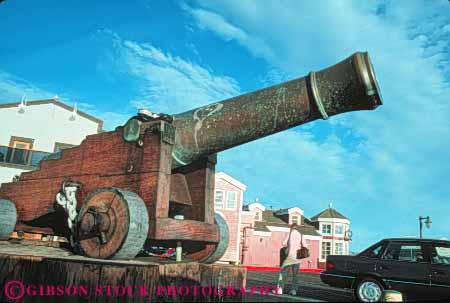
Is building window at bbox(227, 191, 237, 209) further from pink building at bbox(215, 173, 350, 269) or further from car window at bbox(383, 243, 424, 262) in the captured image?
car window at bbox(383, 243, 424, 262)

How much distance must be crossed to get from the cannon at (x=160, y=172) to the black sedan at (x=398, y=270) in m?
4.08

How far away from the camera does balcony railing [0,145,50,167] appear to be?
21.7m

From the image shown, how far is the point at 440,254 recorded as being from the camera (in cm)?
834

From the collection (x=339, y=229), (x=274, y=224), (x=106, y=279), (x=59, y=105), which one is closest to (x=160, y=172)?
(x=106, y=279)

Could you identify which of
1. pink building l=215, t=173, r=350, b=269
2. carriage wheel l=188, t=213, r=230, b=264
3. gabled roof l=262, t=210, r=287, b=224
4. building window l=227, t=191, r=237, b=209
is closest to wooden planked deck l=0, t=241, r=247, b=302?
carriage wheel l=188, t=213, r=230, b=264

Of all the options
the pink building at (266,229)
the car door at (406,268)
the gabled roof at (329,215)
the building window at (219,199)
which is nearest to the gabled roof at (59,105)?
the pink building at (266,229)

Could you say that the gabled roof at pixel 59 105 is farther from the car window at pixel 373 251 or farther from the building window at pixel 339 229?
the car window at pixel 373 251

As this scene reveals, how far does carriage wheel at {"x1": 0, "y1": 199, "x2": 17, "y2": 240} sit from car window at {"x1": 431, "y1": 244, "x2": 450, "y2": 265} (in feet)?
25.2

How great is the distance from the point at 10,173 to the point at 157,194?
1972cm

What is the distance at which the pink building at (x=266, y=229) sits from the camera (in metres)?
28.6

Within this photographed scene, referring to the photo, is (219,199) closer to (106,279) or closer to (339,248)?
(339,248)

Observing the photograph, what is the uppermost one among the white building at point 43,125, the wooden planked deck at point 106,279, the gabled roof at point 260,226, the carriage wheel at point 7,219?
the white building at point 43,125

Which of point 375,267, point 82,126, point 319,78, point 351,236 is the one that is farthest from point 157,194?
point 351,236

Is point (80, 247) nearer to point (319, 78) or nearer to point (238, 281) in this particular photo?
point (238, 281)
